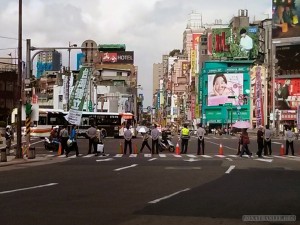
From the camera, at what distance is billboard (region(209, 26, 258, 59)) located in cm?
13638

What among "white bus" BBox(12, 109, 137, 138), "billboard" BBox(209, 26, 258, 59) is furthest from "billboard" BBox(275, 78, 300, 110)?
"white bus" BBox(12, 109, 137, 138)

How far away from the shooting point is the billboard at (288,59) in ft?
356

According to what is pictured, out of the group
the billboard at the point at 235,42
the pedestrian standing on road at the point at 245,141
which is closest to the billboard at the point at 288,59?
the billboard at the point at 235,42

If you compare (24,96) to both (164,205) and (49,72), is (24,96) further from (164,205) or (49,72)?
(49,72)

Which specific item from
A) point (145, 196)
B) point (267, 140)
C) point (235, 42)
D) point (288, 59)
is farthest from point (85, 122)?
point (235, 42)

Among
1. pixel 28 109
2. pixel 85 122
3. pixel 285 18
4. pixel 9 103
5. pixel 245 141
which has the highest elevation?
pixel 285 18

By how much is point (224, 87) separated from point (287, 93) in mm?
25586

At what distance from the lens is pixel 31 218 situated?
397 inches

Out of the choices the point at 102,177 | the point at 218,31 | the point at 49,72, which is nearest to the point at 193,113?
the point at 218,31

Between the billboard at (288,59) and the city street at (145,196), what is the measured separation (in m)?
91.7

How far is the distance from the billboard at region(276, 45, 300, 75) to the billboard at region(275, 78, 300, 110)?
1938 millimetres

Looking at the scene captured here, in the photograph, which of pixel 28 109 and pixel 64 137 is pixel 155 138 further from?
pixel 28 109

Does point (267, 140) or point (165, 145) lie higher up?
point (267, 140)

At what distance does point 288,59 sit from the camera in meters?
110
